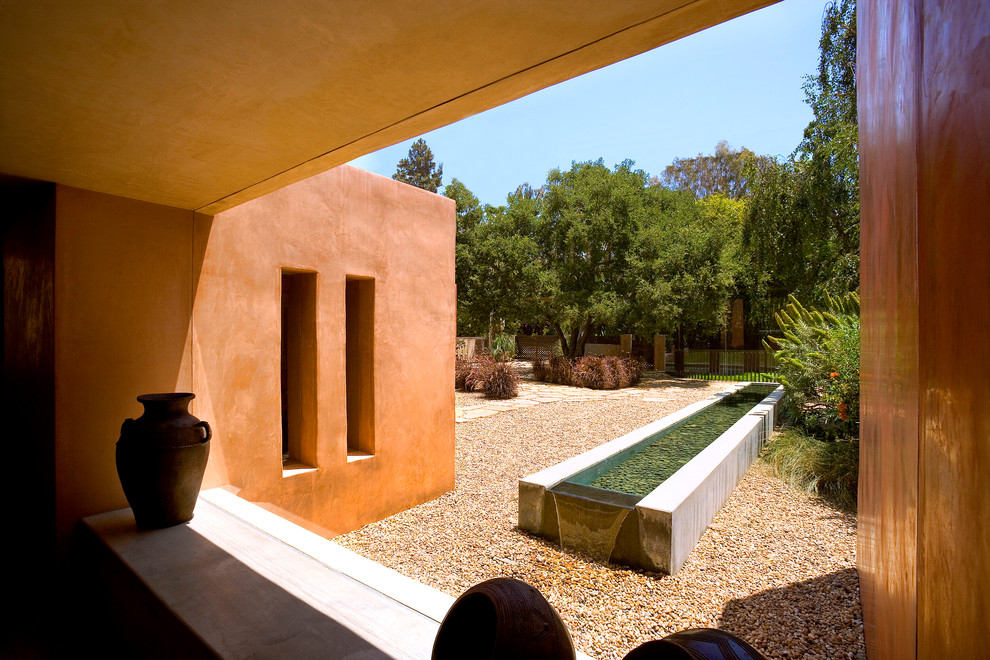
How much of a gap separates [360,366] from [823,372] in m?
6.14

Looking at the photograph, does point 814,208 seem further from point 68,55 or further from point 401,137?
point 68,55

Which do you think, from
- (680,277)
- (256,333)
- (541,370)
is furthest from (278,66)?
(680,277)

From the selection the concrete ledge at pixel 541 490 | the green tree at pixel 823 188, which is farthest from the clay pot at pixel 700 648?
the green tree at pixel 823 188

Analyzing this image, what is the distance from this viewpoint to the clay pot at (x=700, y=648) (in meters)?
0.91

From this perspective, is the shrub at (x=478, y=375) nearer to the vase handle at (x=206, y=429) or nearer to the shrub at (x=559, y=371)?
the shrub at (x=559, y=371)

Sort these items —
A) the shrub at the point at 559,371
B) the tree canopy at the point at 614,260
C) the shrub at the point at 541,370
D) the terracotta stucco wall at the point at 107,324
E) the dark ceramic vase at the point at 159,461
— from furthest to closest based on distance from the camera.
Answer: the shrub at the point at 541,370 < the shrub at the point at 559,371 < the tree canopy at the point at 614,260 < the terracotta stucco wall at the point at 107,324 < the dark ceramic vase at the point at 159,461

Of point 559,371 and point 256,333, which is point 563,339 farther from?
point 256,333

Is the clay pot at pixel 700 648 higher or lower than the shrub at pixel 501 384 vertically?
higher

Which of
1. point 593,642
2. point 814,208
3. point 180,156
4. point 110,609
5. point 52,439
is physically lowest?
point 593,642

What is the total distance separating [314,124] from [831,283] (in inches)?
458

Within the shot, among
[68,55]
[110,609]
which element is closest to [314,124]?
[68,55]

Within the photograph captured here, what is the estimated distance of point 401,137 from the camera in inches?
96.5

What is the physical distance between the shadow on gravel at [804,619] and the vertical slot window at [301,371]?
354 cm

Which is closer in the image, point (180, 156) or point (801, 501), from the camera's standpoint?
point (180, 156)
